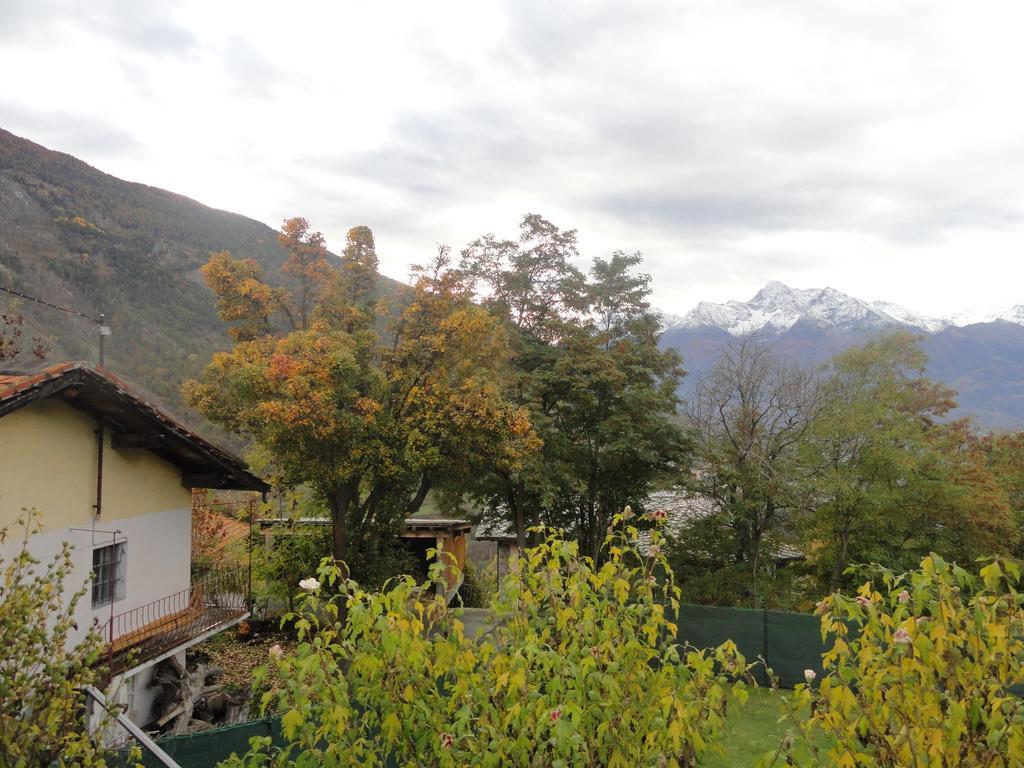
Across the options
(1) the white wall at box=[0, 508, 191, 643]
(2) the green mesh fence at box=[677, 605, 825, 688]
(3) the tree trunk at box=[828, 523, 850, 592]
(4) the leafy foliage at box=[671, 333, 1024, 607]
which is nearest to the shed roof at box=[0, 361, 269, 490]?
(1) the white wall at box=[0, 508, 191, 643]

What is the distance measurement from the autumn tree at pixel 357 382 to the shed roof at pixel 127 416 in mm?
1725

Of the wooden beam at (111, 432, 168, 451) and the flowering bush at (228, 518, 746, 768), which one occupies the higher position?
the wooden beam at (111, 432, 168, 451)

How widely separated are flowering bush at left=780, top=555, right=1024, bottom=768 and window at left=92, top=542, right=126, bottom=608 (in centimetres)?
1008

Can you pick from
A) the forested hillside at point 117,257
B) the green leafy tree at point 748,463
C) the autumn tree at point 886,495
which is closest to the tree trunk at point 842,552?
the autumn tree at point 886,495

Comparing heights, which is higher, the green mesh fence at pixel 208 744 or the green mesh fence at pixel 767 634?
the green mesh fence at pixel 208 744

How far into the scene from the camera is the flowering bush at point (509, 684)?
12.4ft

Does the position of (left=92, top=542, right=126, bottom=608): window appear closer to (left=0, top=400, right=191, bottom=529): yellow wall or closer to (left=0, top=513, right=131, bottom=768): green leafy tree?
(left=0, top=400, right=191, bottom=529): yellow wall

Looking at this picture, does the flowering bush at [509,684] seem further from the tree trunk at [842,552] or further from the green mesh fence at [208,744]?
the tree trunk at [842,552]

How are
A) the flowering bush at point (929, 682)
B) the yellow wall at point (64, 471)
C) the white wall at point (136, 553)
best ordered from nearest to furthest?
the flowering bush at point (929, 682) < the yellow wall at point (64, 471) < the white wall at point (136, 553)

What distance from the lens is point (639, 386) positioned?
74.4 feet

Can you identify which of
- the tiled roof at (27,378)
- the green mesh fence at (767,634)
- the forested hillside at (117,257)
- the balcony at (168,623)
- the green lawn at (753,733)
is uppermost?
the forested hillside at (117,257)

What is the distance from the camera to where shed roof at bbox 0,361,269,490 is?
331 inches

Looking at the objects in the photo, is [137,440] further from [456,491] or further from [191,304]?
[191,304]

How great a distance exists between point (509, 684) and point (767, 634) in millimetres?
13726
